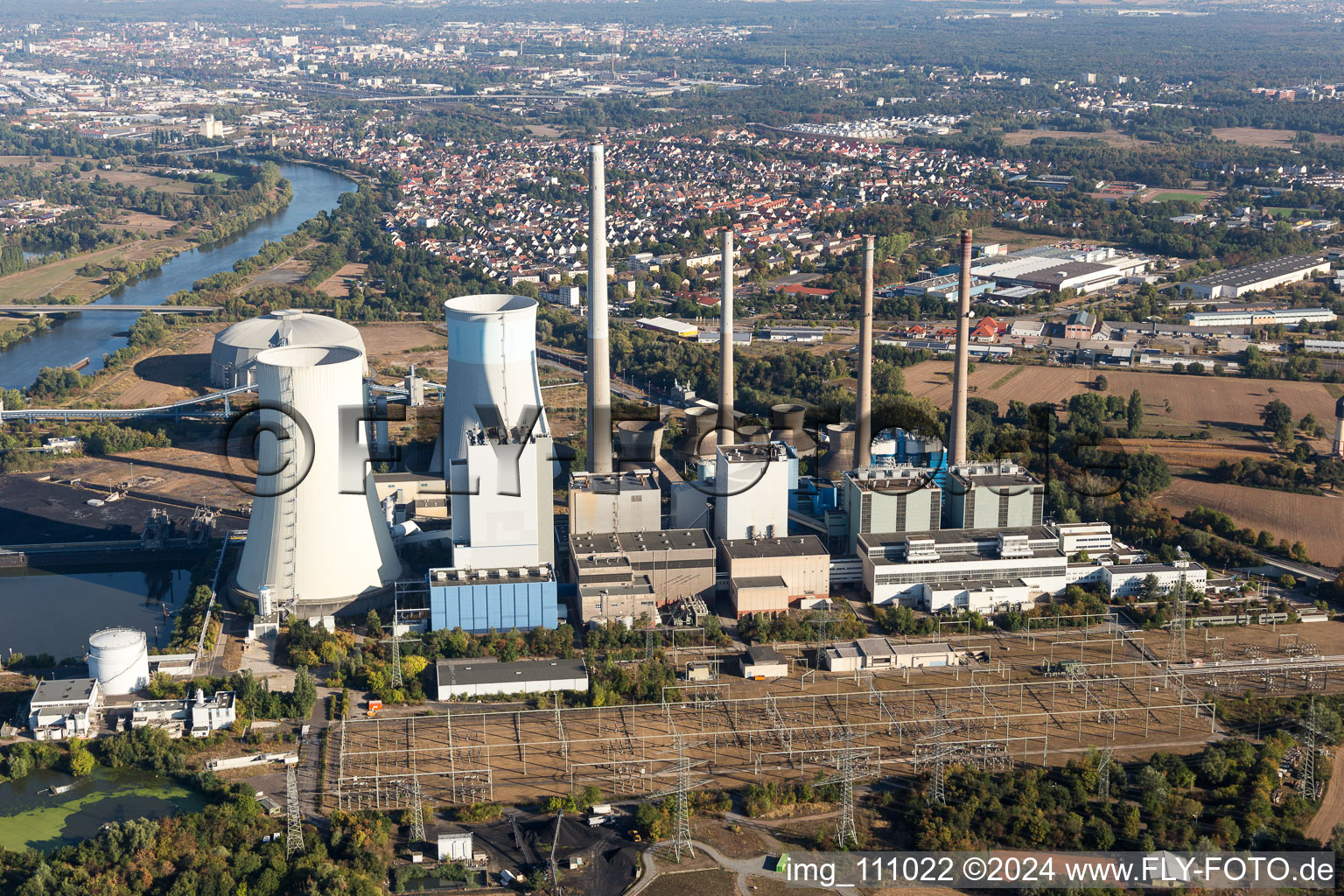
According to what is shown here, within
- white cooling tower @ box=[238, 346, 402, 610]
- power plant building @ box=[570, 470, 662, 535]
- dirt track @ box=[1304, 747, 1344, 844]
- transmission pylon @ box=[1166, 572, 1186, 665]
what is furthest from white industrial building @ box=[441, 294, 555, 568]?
dirt track @ box=[1304, 747, 1344, 844]

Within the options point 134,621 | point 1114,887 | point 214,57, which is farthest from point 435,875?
point 214,57

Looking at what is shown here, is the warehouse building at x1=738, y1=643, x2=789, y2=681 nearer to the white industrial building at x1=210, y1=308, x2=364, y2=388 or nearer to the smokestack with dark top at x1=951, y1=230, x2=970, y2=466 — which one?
the smokestack with dark top at x1=951, y1=230, x2=970, y2=466

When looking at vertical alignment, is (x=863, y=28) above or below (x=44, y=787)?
above

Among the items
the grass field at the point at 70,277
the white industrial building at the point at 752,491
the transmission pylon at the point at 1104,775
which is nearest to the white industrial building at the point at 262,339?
the white industrial building at the point at 752,491

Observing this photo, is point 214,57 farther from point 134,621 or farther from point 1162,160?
point 134,621

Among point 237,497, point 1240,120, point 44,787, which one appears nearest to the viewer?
point 44,787

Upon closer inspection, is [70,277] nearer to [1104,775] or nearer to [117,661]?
[117,661]
